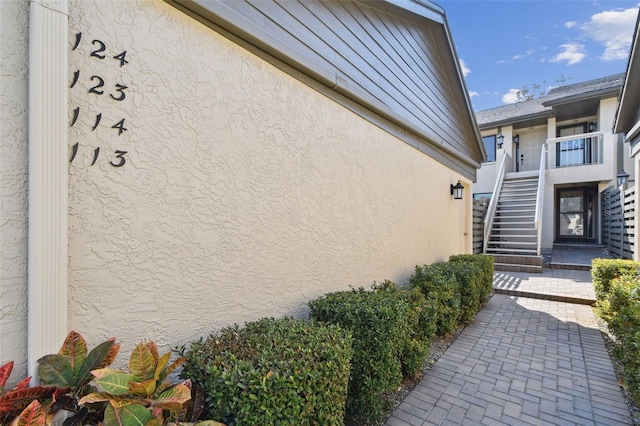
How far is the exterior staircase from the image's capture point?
33.1 ft

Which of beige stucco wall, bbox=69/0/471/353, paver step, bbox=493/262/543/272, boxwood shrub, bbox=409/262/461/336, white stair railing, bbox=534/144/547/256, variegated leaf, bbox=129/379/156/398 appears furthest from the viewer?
white stair railing, bbox=534/144/547/256

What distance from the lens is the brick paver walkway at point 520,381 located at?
288 cm

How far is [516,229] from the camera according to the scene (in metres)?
11.3

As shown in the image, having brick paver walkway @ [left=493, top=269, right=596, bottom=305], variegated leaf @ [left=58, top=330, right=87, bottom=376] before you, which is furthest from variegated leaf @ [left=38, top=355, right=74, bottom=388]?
brick paver walkway @ [left=493, top=269, right=596, bottom=305]

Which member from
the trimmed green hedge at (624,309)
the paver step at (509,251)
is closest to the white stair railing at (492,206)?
the paver step at (509,251)

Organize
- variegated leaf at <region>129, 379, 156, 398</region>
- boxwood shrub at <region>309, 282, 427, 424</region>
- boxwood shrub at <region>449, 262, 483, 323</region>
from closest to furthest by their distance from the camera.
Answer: variegated leaf at <region>129, 379, 156, 398</region> < boxwood shrub at <region>309, 282, 427, 424</region> < boxwood shrub at <region>449, 262, 483, 323</region>

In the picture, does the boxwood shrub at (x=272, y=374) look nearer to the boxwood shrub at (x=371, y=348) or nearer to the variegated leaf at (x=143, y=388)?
the variegated leaf at (x=143, y=388)

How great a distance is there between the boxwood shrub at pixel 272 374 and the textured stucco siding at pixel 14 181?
88 cm

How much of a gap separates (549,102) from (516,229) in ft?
19.7

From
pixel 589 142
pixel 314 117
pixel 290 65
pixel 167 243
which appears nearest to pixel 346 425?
pixel 167 243

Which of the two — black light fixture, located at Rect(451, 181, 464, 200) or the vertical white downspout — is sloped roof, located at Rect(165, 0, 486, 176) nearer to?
black light fixture, located at Rect(451, 181, 464, 200)

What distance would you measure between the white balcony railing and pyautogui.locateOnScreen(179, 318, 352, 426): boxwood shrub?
14.7m

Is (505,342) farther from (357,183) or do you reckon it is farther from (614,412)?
(357,183)

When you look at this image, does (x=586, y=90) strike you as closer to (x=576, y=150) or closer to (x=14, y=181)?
(x=576, y=150)
